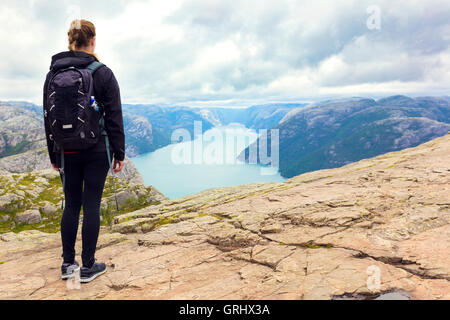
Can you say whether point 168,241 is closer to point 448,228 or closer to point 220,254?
point 220,254

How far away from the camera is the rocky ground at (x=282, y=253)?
230 inches

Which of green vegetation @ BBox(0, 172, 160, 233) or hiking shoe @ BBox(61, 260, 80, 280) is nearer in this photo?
hiking shoe @ BBox(61, 260, 80, 280)

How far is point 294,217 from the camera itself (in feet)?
33.0

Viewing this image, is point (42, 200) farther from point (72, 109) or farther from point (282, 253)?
point (282, 253)

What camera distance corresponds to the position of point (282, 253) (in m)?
7.47

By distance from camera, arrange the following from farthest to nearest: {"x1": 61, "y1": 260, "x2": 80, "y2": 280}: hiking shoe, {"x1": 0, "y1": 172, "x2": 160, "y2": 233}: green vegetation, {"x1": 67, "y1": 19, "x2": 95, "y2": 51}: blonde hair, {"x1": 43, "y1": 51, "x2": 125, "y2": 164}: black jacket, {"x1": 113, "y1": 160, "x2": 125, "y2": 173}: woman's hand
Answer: {"x1": 0, "y1": 172, "x2": 160, "y2": 233}: green vegetation
{"x1": 61, "y1": 260, "x2": 80, "y2": 280}: hiking shoe
{"x1": 113, "y1": 160, "x2": 125, "y2": 173}: woman's hand
{"x1": 67, "y1": 19, "x2": 95, "y2": 51}: blonde hair
{"x1": 43, "y1": 51, "x2": 125, "y2": 164}: black jacket

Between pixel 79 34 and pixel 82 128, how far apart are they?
91.1 inches

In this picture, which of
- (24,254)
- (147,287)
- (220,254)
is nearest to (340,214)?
(220,254)

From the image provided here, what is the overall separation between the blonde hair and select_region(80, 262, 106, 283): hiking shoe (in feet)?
17.9

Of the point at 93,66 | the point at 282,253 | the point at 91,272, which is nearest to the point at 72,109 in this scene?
the point at 93,66

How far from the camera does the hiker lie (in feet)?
18.0

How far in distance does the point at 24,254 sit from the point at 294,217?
1049 centimetres
